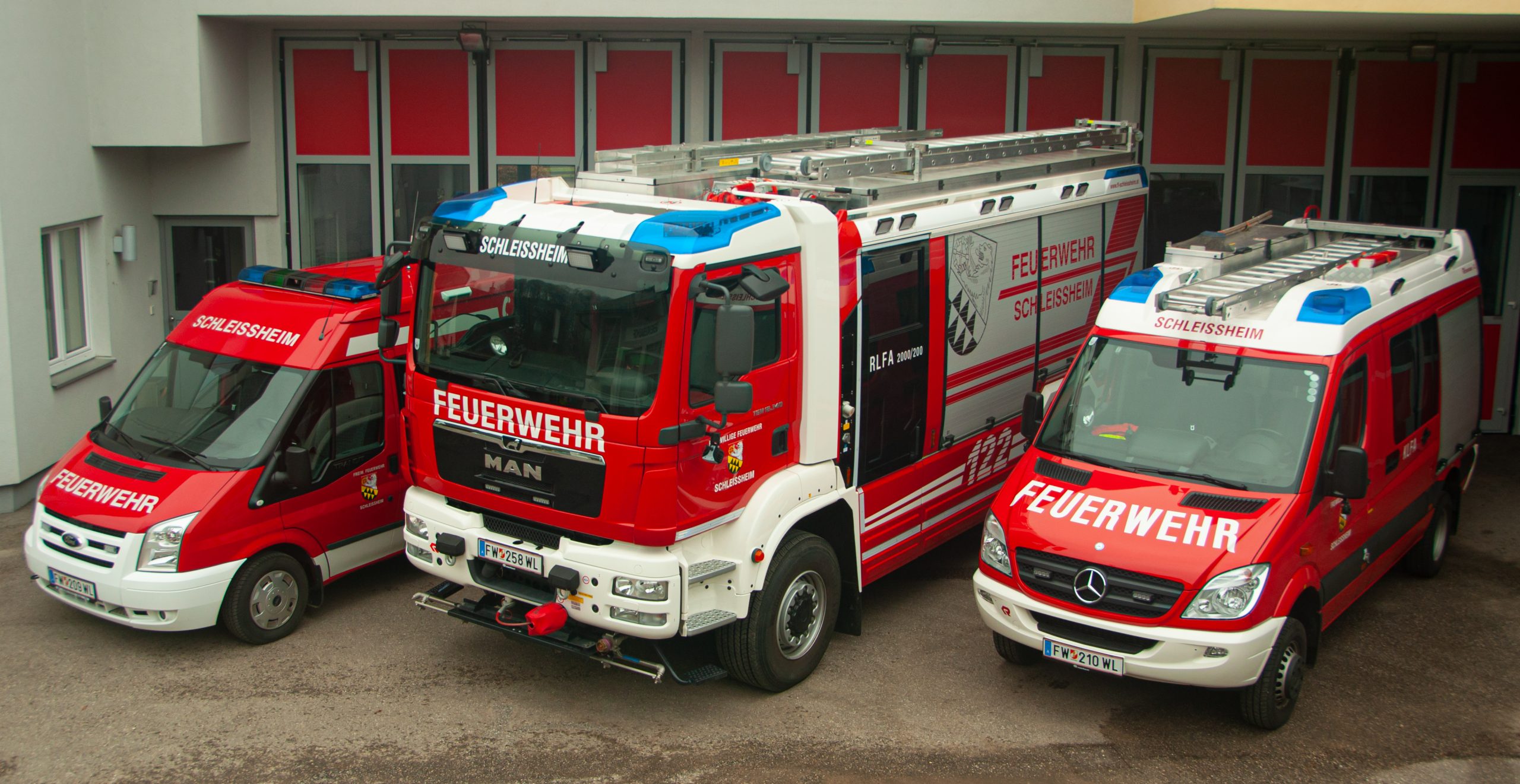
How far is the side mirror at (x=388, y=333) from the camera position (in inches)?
288

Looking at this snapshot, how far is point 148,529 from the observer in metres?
7.35

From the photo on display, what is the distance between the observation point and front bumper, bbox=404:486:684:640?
6.40m

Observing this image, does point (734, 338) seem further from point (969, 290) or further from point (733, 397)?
point (969, 290)

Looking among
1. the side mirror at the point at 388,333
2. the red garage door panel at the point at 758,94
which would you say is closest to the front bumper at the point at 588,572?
the side mirror at the point at 388,333

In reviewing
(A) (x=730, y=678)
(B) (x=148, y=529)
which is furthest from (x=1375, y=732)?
(B) (x=148, y=529)

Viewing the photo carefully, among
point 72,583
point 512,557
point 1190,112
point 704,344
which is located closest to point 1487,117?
point 1190,112

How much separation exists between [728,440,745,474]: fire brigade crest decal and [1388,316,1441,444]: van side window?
4.11 m

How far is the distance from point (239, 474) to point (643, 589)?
9.76 feet

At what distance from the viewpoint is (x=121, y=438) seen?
8.14 metres

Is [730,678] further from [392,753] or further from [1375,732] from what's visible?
[1375,732]

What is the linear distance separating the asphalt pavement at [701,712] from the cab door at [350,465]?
1.69ft

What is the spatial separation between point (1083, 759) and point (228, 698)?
493 centimetres

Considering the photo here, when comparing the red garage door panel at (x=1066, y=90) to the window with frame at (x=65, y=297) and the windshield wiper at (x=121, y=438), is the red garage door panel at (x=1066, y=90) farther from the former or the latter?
the window with frame at (x=65, y=297)

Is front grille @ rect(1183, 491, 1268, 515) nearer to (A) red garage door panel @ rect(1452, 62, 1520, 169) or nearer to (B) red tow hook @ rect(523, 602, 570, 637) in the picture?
(B) red tow hook @ rect(523, 602, 570, 637)
